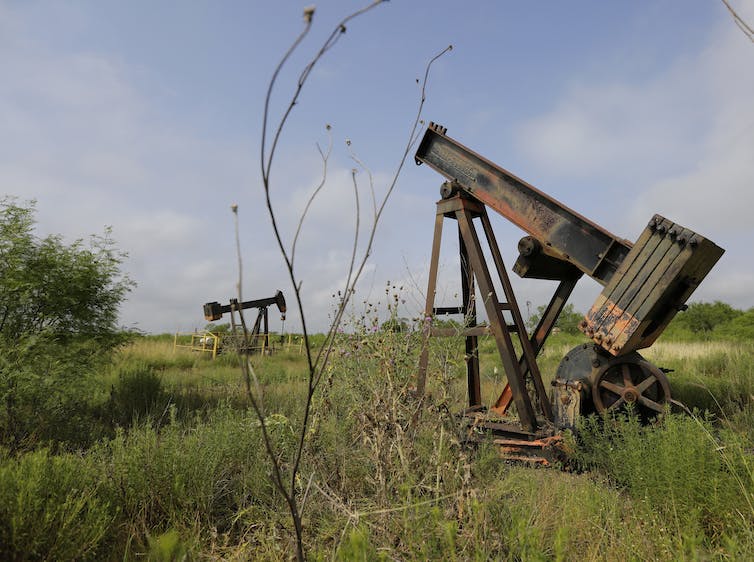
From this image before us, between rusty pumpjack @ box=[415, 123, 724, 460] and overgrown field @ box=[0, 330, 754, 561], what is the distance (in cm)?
77

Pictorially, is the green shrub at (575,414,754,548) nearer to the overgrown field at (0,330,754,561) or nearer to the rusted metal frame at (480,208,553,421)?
the overgrown field at (0,330,754,561)

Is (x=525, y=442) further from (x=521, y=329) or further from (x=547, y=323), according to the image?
(x=547, y=323)

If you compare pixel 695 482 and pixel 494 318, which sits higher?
pixel 494 318

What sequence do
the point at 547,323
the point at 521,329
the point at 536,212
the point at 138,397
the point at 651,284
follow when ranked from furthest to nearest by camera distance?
the point at 138,397 < the point at 547,323 < the point at 521,329 < the point at 536,212 < the point at 651,284

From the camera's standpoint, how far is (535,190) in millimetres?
5328

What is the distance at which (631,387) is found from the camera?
5.05 m

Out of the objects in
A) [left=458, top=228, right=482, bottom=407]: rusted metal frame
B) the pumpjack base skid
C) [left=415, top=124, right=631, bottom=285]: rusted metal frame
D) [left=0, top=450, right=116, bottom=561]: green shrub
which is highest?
[left=415, top=124, right=631, bottom=285]: rusted metal frame

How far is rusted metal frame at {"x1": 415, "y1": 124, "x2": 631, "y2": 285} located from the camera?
5.04 meters

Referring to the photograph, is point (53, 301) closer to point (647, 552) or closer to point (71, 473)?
point (71, 473)

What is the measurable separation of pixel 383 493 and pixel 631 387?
3672 millimetres

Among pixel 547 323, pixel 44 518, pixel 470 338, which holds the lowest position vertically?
pixel 44 518

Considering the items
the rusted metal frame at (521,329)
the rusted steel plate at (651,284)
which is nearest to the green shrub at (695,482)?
the rusted steel plate at (651,284)

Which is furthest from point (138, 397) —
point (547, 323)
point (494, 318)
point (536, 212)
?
point (536, 212)

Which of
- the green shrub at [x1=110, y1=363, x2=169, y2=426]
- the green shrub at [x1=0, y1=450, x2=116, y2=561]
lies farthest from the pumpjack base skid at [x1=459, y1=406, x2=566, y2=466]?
the green shrub at [x1=110, y1=363, x2=169, y2=426]
